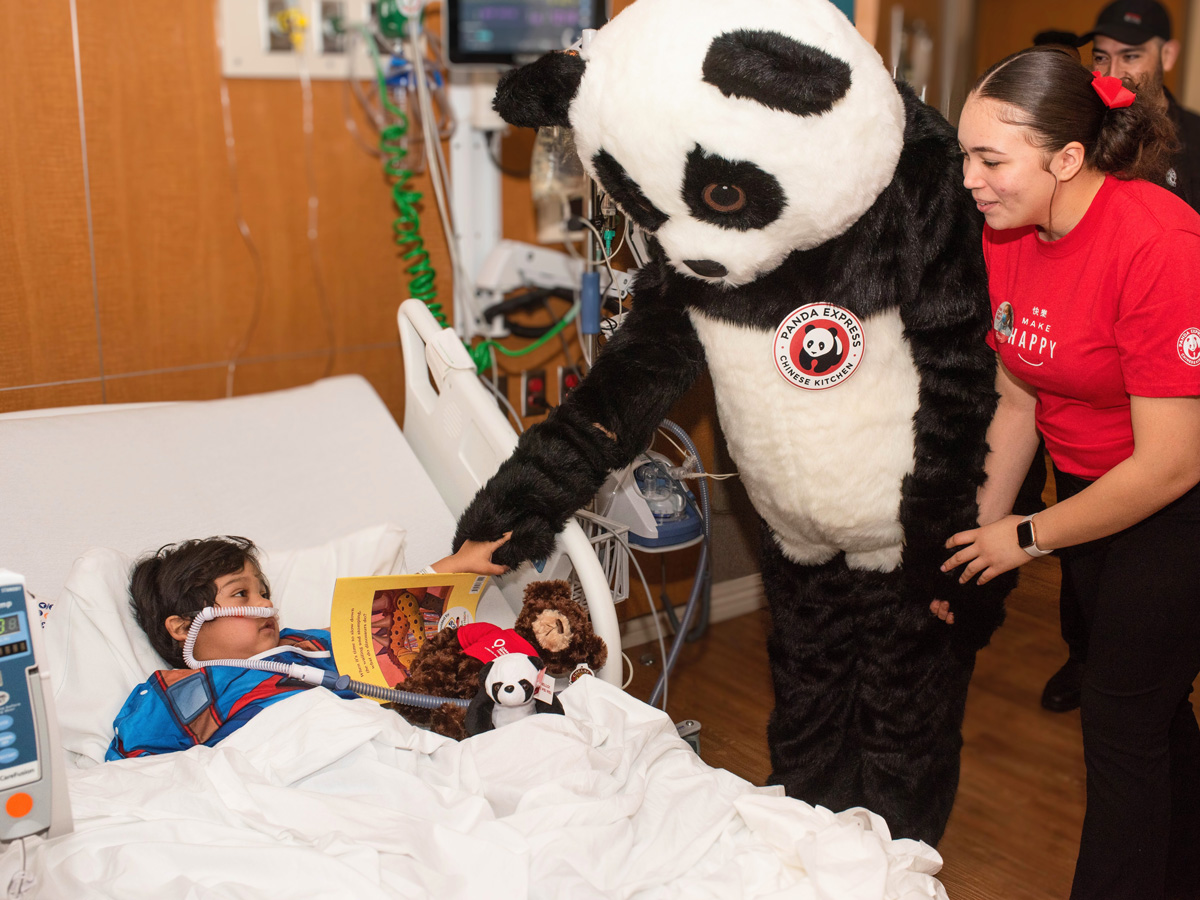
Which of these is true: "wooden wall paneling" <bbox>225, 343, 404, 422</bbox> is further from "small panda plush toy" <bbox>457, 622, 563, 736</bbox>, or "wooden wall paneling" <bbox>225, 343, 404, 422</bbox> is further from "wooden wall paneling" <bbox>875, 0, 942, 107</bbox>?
"wooden wall paneling" <bbox>875, 0, 942, 107</bbox>

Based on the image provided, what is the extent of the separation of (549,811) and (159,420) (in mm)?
1192

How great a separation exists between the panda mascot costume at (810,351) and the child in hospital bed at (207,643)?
32cm

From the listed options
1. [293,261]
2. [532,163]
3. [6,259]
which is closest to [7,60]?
[6,259]

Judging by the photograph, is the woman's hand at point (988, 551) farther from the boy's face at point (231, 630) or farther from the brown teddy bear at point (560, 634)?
the boy's face at point (231, 630)

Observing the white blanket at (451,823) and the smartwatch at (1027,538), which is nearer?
the white blanket at (451,823)

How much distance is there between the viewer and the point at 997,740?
218cm

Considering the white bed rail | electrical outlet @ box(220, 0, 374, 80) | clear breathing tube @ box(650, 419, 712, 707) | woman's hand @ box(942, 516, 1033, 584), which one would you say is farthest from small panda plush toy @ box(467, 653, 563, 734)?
electrical outlet @ box(220, 0, 374, 80)

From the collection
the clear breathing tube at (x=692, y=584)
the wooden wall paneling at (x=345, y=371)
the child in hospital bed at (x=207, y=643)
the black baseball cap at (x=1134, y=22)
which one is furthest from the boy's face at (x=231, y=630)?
the black baseball cap at (x=1134, y=22)

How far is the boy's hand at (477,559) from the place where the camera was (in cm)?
151

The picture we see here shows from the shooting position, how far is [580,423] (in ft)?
4.79

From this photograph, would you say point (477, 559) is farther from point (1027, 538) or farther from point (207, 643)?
point (1027, 538)

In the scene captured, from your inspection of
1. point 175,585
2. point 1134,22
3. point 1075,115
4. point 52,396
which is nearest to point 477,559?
point 175,585

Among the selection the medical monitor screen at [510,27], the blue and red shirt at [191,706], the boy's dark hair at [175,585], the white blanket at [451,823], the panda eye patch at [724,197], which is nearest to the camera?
the white blanket at [451,823]

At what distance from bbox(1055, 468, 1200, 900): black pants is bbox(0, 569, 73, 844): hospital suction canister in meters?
1.26
